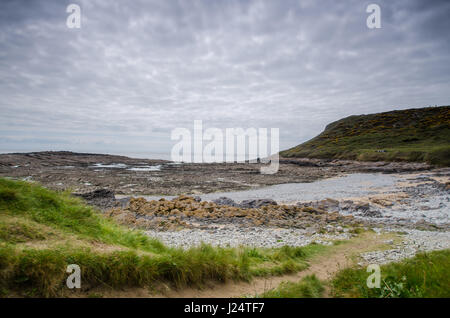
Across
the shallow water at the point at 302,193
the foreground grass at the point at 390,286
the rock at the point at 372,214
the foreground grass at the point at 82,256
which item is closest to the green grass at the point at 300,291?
the foreground grass at the point at 390,286

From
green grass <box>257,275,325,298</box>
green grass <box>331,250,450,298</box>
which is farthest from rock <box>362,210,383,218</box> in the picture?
green grass <box>257,275,325,298</box>

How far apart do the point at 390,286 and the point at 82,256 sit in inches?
274

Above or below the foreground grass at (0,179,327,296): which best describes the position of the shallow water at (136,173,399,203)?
below

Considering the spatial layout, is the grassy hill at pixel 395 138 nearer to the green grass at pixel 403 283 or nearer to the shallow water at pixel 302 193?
the shallow water at pixel 302 193

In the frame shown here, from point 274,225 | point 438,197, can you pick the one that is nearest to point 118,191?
point 274,225

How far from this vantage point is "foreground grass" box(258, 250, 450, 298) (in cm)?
535

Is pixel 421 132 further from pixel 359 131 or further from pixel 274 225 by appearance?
pixel 274 225

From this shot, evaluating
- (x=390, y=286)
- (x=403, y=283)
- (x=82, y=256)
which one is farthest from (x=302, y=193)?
(x=82, y=256)

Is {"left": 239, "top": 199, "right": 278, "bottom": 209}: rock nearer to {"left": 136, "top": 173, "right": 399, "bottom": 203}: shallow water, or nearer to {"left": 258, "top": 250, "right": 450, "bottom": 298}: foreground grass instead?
{"left": 136, "top": 173, "right": 399, "bottom": 203}: shallow water

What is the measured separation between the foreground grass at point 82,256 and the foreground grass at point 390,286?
4.99 ft

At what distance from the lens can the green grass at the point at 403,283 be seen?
17.3 feet

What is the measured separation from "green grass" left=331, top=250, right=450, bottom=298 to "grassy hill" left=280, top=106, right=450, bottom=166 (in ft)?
199
